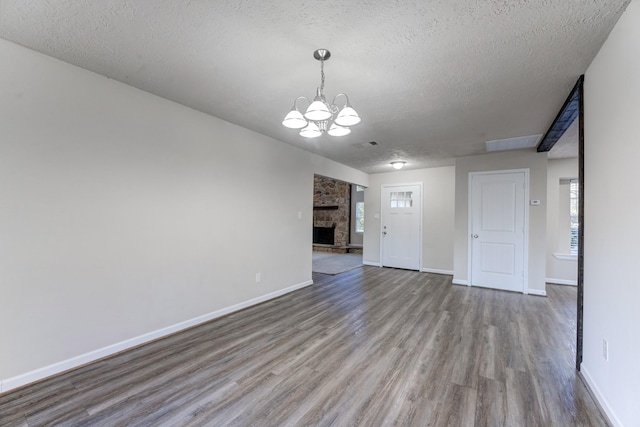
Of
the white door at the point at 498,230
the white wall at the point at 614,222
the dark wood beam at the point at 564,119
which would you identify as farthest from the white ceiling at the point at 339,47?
the white door at the point at 498,230

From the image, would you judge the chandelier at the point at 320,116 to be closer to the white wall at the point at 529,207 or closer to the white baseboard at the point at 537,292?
the white wall at the point at 529,207

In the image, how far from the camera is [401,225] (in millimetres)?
6750

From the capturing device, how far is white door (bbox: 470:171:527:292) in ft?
15.5

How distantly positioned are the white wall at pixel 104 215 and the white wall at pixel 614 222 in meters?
3.48

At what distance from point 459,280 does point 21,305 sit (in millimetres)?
5752

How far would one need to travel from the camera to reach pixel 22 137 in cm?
204

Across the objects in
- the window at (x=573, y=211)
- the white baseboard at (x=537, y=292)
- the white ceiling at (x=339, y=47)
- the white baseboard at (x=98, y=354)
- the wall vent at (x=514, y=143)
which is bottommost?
the white baseboard at (x=98, y=354)

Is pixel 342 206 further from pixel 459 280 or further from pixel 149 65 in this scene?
pixel 149 65

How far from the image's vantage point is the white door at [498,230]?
4734mm

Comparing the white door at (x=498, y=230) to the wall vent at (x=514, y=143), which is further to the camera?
the white door at (x=498, y=230)

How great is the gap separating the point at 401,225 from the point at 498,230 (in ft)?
7.18

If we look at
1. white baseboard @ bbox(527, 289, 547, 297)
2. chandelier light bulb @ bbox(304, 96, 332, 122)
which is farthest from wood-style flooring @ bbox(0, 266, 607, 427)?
chandelier light bulb @ bbox(304, 96, 332, 122)

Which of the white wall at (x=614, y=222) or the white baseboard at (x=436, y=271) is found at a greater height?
the white wall at (x=614, y=222)

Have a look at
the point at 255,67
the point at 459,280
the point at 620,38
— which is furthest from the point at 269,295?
the point at 620,38
